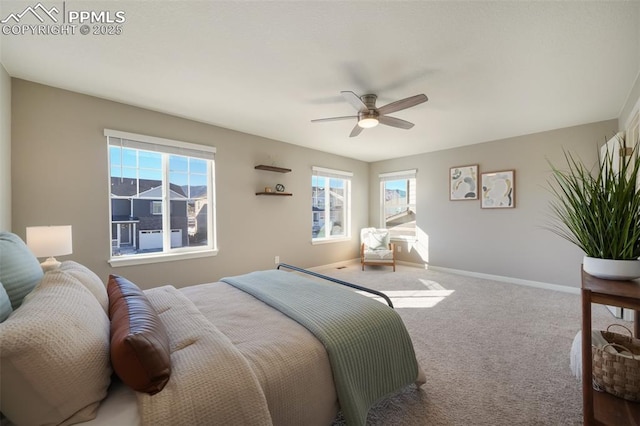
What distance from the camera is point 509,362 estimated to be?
2.11m

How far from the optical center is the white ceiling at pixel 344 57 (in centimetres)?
171

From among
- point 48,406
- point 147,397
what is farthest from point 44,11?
point 147,397

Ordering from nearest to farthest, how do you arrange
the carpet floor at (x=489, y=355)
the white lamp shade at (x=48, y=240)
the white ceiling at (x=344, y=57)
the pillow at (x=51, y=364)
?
the pillow at (x=51, y=364) < the carpet floor at (x=489, y=355) < the white ceiling at (x=344, y=57) < the white lamp shade at (x=48, y=240)

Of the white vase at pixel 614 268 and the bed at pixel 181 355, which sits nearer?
the bed at pixel 181 355

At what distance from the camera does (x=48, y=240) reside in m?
2.11

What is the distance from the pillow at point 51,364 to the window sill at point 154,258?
2399mm

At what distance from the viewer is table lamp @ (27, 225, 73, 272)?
2051mm

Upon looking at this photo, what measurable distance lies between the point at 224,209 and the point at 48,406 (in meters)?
3.28

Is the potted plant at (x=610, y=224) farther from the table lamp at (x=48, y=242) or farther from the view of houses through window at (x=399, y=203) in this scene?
the view of houses through window at (x=399, y=203)

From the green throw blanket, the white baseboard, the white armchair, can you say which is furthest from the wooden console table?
the white armchair

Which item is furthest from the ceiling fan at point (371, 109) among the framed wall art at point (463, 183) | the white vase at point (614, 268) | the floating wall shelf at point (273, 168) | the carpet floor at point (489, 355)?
the framed wall art at point (463, 183)

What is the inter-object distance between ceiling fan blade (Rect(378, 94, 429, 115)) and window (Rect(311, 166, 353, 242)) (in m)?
2.69

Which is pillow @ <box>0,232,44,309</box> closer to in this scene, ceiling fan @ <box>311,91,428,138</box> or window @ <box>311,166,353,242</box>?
ceiling fan @ <box>311,91,428,138</box>

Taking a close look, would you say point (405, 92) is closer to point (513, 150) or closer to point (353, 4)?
point (353, 4)
